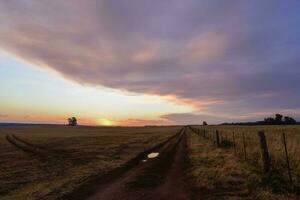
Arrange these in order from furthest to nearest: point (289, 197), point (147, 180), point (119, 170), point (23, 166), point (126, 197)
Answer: point (23, 166)
point (119, 170)
point (147, 180)
point (126, 197)
point (289, 197)

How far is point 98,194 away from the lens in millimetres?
14734

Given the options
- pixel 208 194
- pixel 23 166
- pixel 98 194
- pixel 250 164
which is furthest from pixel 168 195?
pixel 23 166

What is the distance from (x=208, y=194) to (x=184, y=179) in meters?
3.71

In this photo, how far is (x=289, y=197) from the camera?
1268 cm

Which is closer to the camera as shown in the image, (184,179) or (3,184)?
(184,179)

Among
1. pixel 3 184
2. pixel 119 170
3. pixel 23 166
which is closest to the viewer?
pixel 3 184

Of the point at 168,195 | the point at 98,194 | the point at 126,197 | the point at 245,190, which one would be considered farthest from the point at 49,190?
the point at 245,190

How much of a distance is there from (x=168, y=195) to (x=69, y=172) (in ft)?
33.5

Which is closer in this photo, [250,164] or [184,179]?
[184,179]

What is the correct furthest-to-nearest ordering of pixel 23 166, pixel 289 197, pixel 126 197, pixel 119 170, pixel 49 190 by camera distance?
pixel 23 166 < pixel 119 170 < pixel 49 190 < pixel 126 197 < pixel 289 197

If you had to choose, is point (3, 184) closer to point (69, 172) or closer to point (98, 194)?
point (69, 172)

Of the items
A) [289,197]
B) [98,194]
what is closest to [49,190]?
[98,194]

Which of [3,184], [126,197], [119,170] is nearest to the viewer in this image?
[126,197]

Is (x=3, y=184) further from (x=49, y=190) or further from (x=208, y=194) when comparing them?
(x=208, y=194)
